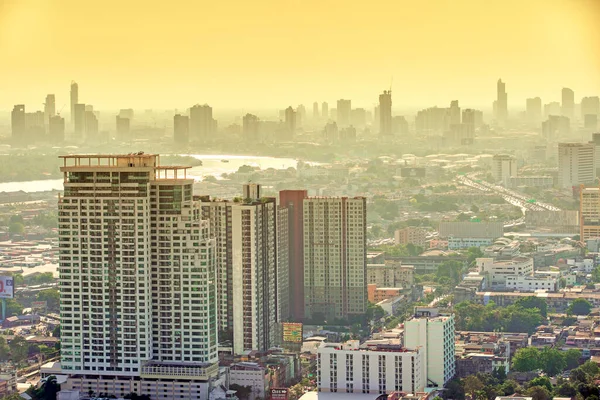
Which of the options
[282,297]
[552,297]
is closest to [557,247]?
[552,297]

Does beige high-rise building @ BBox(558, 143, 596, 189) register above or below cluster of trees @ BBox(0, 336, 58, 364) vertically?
above

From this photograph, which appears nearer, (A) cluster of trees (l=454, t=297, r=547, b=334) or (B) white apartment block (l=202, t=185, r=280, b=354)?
(B) white apartment block (l=202, t=185, r=280, b=354)

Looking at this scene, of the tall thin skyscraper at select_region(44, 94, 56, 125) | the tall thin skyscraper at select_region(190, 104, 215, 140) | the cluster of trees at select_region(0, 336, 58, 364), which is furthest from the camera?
the tall thin skyscraper at select_region(190, 104, 215, 140)

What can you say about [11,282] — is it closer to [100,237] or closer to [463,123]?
[100,237]

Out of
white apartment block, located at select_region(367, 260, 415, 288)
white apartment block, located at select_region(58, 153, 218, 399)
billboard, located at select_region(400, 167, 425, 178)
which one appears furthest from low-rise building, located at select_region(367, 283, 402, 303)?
billboard, located at select_region(400, 167, 425, 178)

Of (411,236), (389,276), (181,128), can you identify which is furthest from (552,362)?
(181,128)

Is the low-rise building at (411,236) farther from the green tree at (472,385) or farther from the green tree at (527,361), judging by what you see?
the green tree at (472,385)

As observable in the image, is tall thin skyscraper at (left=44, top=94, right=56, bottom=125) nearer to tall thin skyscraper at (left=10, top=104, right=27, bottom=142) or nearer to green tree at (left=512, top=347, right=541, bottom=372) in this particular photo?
tall thin skyscraper at (left=10, top=104, right=27, bottom=142)

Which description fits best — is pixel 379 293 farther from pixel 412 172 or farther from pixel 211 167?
pixel 412 172
